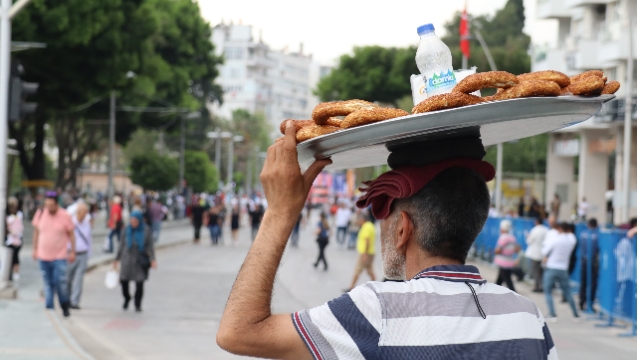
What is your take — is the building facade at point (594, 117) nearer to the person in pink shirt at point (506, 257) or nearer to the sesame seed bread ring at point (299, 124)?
the person in pink shirt at point (506, 257)

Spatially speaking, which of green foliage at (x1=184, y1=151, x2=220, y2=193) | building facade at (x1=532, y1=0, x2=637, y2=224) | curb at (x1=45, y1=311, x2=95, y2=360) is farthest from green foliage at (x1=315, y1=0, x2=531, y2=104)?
curb at (x1=45, y1=311, x2=95, y2=360)

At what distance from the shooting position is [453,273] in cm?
229

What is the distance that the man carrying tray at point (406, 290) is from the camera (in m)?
2.11

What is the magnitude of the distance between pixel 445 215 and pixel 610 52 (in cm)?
3403

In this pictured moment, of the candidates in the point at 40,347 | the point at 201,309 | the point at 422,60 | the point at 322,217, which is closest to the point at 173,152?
the point at 322,217

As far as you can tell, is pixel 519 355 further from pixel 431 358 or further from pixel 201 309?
pixel 201 309

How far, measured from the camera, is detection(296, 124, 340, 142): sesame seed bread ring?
2.34 metres

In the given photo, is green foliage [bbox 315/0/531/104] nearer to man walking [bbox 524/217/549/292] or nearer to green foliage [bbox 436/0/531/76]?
green foliage [bbox 436/0/531/76]

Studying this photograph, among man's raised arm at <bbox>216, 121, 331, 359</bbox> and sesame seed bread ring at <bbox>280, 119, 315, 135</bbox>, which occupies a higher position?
sesame seed bread ring at <bbox>280, 119, 315, 135</bbox>

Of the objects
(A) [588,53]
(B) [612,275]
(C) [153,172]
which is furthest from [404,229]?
(C) [153,172]

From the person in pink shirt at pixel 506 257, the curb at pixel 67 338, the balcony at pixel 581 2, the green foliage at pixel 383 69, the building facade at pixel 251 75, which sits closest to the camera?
the curb at pixel 67 338

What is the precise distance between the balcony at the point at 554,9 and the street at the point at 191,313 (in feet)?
61.9

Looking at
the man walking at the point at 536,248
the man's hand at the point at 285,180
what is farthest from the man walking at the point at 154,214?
the man's hand at the point at 285,180

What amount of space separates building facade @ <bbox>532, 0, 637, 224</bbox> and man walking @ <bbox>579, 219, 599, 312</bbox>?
13.8 meters
